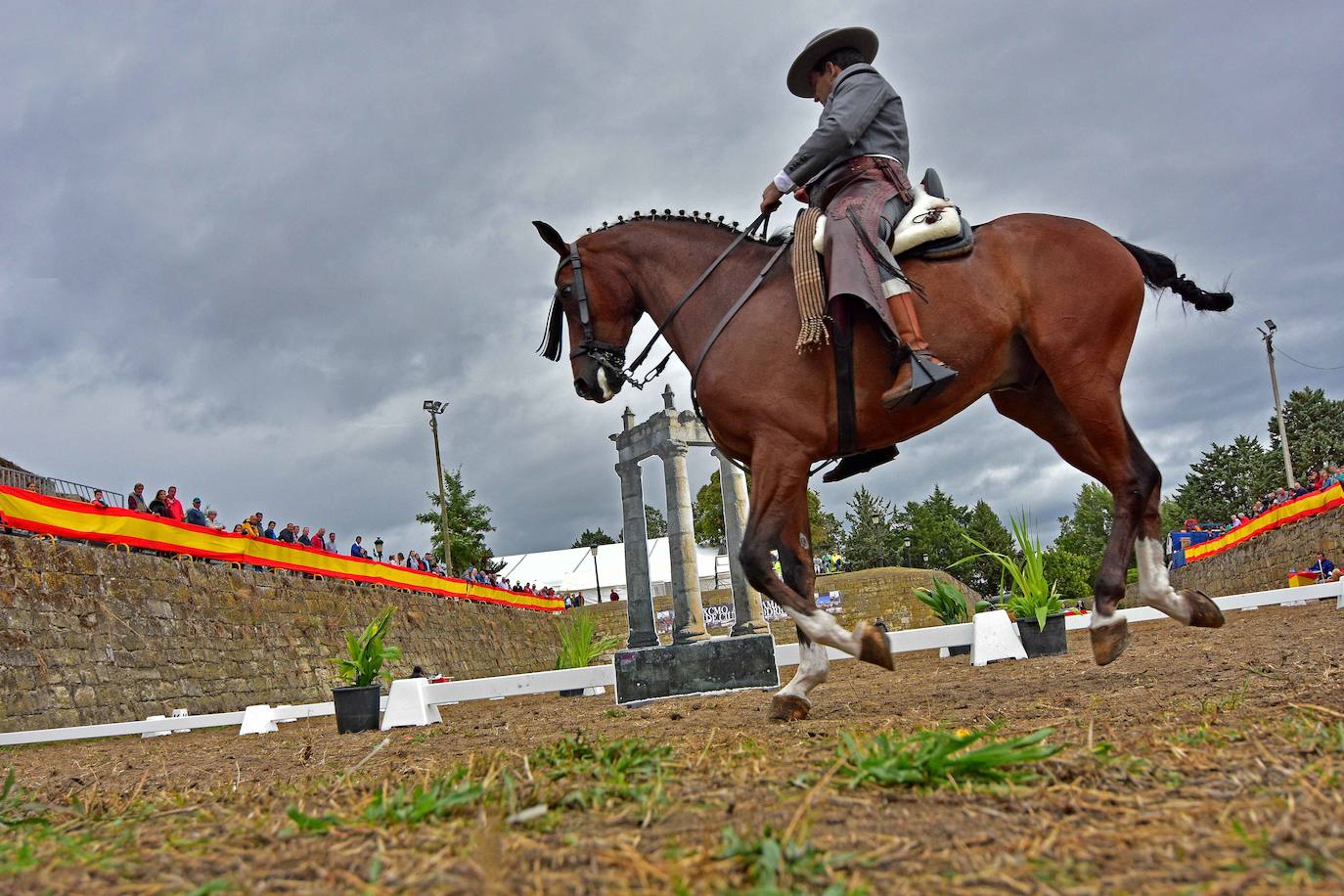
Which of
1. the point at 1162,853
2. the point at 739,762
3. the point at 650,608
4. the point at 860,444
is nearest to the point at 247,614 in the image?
the point at 650,608

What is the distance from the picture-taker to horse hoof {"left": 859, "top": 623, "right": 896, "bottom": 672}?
4.46 metres

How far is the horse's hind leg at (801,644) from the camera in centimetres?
497

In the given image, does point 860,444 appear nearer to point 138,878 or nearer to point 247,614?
point 138,878

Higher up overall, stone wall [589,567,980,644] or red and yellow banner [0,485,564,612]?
red and yellow banner [0,485,564,612]

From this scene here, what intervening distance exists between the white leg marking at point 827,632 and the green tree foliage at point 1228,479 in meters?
66.8

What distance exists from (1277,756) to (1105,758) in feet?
1.45

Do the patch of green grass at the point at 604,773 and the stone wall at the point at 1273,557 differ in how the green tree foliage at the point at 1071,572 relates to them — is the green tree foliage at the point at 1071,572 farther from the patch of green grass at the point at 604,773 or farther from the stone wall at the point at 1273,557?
the patch of green grass at the point at 604,773

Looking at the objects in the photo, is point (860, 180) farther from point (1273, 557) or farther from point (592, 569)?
point (592, 569)

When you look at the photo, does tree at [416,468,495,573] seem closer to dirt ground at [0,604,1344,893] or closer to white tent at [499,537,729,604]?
white tent at [499,537,729,604]

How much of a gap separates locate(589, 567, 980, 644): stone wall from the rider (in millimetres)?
35124

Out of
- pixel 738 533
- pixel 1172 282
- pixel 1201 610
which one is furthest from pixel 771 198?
pixel 738 533

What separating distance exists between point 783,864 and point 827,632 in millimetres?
2994

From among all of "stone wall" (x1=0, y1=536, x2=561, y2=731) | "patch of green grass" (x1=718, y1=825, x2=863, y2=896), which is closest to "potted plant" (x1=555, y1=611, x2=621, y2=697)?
"stone wall" (x1=0, y1=536, x2=561, y2=731)

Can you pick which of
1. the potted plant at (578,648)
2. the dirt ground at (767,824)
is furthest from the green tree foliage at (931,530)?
the dirt ground at (767,824)
